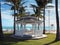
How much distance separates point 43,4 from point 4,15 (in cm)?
2959

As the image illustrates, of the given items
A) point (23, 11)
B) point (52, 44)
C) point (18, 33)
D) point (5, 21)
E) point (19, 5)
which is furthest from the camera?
point (5, 21)

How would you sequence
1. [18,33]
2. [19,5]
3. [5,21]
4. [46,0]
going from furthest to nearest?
[5,21] < [19,5] < [46,0] < [18,33]

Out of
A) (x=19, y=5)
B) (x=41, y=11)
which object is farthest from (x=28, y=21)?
(x=41, y=11)

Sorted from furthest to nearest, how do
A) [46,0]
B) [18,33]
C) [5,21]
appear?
[5,21] < [46,0] < [18,33]

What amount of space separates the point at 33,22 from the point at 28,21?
0.87 m

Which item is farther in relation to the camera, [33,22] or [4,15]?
[4,15]

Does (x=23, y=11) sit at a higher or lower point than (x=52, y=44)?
higher

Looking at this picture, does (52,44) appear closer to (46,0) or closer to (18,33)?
(18,33)

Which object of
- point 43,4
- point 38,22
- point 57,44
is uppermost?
point 43,4

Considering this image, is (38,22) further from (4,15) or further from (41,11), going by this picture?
(4,15)

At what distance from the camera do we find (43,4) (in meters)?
32.5

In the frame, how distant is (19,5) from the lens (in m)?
34.7

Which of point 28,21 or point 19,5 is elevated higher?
point 19,5

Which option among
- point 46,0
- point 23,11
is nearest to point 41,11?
point 23,11
